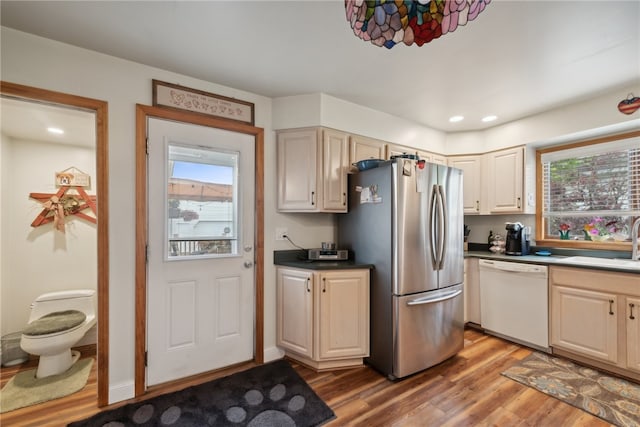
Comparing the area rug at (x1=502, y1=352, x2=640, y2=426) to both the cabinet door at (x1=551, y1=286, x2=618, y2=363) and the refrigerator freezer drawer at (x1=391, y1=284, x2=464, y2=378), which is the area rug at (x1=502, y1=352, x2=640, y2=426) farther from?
the refrigerator freezer drawer at (x1=391, y1=284, x2=464, y2=378)

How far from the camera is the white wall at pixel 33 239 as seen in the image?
8.47 feet

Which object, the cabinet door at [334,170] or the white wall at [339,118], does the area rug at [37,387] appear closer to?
the cabinet door at [334,170]

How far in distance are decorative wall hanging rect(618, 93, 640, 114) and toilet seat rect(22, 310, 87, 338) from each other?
16.7 feet

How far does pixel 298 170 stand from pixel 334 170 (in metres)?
0.34

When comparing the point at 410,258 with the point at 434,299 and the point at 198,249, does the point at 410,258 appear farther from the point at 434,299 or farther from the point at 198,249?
the point at 198,249

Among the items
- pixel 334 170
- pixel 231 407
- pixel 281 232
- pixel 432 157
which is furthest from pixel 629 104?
pixel 231 407

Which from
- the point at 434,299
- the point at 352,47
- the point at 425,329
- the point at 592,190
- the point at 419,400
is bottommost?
the point at 419,400

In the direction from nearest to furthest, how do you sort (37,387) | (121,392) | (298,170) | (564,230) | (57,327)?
(121,392) → (37,387) → (57,327) → (298,170) → (564,230)

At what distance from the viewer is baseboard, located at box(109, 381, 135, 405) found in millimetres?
1937

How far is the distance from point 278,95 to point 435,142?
208 cm

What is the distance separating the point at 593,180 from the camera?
290cm

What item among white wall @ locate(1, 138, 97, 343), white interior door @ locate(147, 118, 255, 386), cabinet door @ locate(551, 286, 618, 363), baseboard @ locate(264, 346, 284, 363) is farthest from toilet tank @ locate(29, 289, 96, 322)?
cabinet door @ locate(551, 286, 618, 363)

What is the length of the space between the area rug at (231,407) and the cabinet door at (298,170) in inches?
57.9

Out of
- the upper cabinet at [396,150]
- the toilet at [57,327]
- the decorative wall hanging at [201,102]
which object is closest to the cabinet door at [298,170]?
the decorative wall hanging at [201,102]
